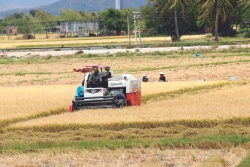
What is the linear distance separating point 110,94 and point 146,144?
5.91 m

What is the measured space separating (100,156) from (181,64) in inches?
1150

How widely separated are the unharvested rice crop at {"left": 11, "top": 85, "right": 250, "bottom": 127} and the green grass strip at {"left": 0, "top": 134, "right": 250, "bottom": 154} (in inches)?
67.3

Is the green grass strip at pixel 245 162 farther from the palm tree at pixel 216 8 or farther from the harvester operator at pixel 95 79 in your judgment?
the palm tree at pixel 216 8

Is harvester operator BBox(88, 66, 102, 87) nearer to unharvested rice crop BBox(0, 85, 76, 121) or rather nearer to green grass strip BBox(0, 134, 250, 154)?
unharvested rice crop BBox(0, 85, 76, 121)

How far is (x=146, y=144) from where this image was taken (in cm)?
1616

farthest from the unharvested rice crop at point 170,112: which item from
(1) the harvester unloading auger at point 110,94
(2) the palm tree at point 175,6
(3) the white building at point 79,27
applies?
(3) the white building at point 79,27

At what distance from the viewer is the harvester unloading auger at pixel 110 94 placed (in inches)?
850

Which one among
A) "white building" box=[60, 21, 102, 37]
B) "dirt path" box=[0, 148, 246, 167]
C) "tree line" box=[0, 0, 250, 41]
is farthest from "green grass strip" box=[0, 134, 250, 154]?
"white building" box=[60, 21, 102, 37]

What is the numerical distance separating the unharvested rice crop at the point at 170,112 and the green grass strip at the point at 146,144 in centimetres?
171

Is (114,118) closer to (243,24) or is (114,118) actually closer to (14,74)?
(14,74)

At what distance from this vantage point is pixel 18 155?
15875 mm

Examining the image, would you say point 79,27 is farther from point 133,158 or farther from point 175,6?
point 133,158

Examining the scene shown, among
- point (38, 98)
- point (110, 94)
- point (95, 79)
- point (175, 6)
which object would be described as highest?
point (175, 6)

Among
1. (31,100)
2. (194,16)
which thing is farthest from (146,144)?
(194,16)
